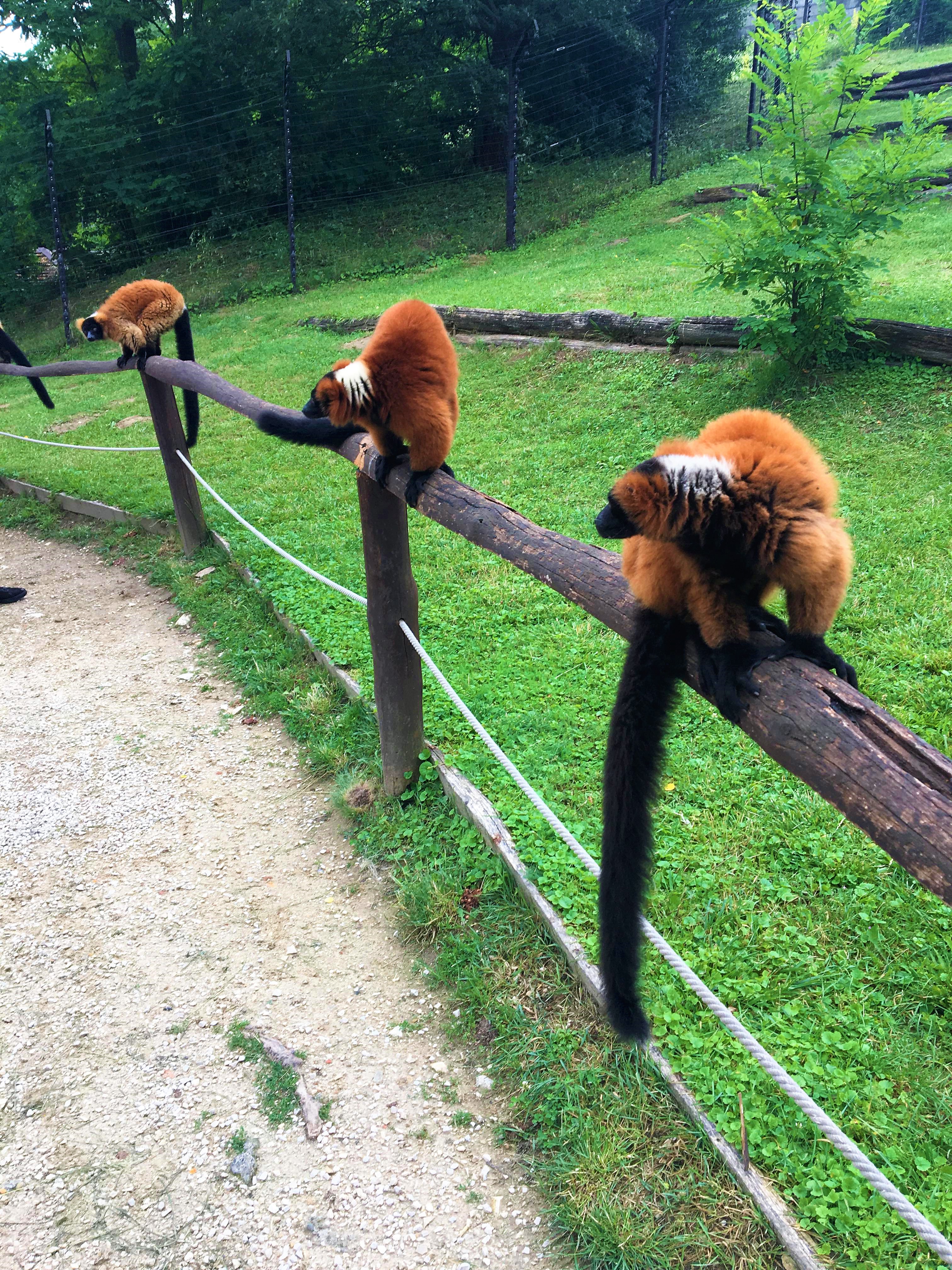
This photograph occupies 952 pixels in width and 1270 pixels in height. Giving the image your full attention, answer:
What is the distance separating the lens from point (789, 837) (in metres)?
3.25

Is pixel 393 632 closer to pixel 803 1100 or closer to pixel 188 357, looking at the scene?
pixel 803 1100

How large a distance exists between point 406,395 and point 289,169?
46.3 feet

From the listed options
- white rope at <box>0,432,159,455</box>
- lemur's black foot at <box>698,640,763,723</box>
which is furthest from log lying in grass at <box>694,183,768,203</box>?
lemur's black foot at <box>698,640,763,723</box>

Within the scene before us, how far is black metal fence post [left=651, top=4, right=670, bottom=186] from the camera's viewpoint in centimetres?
1438

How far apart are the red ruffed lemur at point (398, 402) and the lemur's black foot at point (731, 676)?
1.66 metres

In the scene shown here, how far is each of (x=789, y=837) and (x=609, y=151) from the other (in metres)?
19.8

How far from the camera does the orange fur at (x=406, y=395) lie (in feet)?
11.2

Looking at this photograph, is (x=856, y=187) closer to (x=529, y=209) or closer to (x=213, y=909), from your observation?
(x=213, y=909)

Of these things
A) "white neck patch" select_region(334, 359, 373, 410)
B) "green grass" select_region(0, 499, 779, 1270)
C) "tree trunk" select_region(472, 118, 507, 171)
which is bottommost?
"green grass" select_region(0, 499, 779, 1270)

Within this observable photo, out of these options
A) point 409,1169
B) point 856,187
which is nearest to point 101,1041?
point 409,1169

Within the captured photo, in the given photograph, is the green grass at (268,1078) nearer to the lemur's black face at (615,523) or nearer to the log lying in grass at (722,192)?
the lemur's black face at (615,523)

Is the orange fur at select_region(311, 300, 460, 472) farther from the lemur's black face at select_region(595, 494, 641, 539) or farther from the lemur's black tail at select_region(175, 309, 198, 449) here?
the lemur's black tail at select_region(175, 309, 198, 449)

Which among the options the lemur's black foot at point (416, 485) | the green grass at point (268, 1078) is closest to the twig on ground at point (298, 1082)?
the green grass at point (268, 1078)

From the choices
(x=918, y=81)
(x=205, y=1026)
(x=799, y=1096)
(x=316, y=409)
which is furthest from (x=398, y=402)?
(x=918, y=81)
